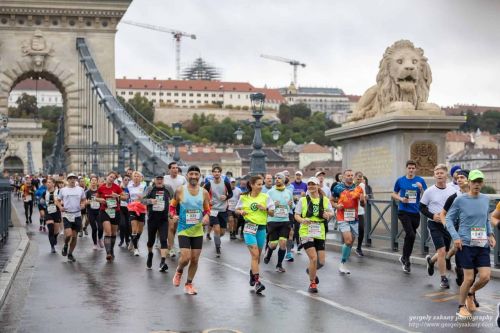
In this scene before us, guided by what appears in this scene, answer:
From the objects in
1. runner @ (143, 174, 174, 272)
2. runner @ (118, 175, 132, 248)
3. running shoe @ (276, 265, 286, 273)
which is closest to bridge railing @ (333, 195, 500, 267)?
running shoe @ (276, 265, 286, 273)

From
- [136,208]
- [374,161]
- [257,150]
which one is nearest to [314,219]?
[136,208]

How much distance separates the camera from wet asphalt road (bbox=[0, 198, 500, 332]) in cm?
1069

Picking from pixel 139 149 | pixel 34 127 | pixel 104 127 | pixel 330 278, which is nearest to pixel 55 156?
pixel 104 127

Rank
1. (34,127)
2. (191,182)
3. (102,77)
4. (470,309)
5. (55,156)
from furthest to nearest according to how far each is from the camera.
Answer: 1. (34,127)
2. (55,156)
3. (102,77)
4. (191,182)
5. (470,309)

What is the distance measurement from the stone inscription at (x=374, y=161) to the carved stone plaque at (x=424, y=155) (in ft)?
1.83

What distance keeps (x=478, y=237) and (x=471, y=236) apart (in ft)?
0.26

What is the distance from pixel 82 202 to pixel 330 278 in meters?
6.13

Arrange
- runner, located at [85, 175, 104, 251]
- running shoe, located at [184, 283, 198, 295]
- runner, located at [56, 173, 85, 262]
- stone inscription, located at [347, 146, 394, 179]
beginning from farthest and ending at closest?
1. stone inscription, located at [347, 146, 394, 179]
2. runner, located at [85, 175, 104, 251]
3. runner, located at [56, 173, 85, 262]
4. running shoe, located at [184, 283, 198, 295]

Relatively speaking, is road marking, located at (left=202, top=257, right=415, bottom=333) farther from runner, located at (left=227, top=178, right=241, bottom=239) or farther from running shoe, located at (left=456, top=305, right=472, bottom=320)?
runner, located at (left=227, top=178, right=241, bottom=239)

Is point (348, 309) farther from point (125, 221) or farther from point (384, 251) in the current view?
point (125, 221)

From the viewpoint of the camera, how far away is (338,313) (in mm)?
11445

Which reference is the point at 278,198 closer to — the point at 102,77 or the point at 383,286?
the point at 383,286

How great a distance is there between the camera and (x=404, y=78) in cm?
2292

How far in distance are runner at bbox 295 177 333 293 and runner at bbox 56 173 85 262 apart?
609 centimetres
